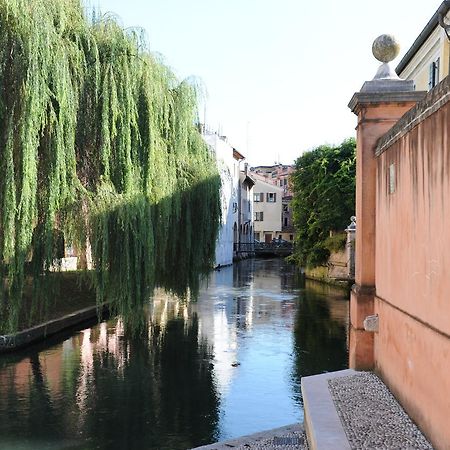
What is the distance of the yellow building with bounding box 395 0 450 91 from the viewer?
744 inches

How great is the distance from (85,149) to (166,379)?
15.8 ft

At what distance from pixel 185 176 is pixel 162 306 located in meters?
9.85

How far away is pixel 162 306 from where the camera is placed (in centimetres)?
2416

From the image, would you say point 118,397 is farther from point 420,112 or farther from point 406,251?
point 420,112

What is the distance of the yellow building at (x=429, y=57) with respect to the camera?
1891 cm

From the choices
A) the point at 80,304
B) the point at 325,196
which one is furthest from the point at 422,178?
the point at 325,196

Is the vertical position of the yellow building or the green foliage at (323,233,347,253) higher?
the yellow building

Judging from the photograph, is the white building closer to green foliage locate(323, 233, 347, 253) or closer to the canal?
green foliage locate(323, 233, 347, 253)

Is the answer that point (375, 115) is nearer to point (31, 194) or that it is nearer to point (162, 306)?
point (31, 194)

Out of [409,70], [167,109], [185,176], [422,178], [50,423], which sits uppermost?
[409,70]

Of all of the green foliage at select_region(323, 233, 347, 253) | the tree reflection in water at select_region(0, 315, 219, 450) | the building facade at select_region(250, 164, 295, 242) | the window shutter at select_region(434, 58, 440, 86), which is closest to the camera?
the tree reflection in water at select_region(0, 315, 219, 450)

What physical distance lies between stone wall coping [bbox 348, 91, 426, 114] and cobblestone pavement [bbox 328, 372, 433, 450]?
3.57 m

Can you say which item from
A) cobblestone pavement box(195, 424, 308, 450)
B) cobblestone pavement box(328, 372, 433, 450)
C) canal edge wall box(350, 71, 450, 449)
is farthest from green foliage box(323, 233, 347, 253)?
cobblestone pavement box(328, 372, 433, 450)

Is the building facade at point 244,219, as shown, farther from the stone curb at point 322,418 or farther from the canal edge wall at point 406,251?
the stone curb at point 322,418
